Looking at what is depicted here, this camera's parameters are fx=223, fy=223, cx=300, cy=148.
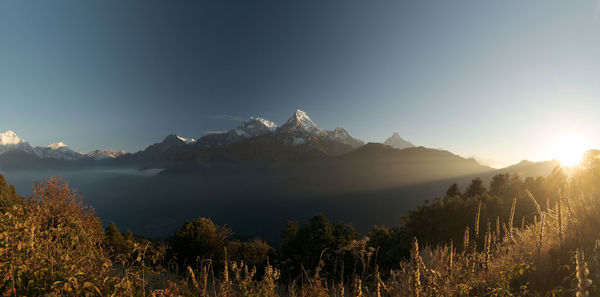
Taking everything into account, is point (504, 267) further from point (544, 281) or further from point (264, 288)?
point (264, 288)

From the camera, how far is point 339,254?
32.1 ft

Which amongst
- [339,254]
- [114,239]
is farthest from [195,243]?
[114,239]

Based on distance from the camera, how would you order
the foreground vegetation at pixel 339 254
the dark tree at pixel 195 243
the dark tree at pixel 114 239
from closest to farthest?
the foreground vegetation at pixel 339 254 → the dark tree at pixel 195 243 → the dark tree at pixel 114 239

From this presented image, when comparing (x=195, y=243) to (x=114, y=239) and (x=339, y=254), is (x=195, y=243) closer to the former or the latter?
(x=339, y=254)

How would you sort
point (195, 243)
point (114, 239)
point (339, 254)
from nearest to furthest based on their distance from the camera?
point (339, 254) < point (195, 243) < point (114, 239)

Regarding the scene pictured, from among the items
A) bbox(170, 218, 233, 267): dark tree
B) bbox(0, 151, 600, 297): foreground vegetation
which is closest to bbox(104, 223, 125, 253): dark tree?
bbox(0, 151, 600, 297): foreground vegetation

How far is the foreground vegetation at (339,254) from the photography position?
393 centimetres

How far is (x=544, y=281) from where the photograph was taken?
413cm

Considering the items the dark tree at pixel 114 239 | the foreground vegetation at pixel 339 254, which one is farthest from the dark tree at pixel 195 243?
the dark tree at pixel 114 239

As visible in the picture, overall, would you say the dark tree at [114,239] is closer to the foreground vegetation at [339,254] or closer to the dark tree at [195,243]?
the foreground vegetation at [339,254]

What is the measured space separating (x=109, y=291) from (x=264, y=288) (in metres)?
3.41

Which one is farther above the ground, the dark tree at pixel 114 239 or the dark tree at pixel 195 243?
the dark tree at pixel 195 243

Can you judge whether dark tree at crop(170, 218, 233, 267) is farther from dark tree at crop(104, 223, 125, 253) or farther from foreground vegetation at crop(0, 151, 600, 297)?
dark tree at crop(104, 223, 125, 253)

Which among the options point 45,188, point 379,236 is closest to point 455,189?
point 379,236
